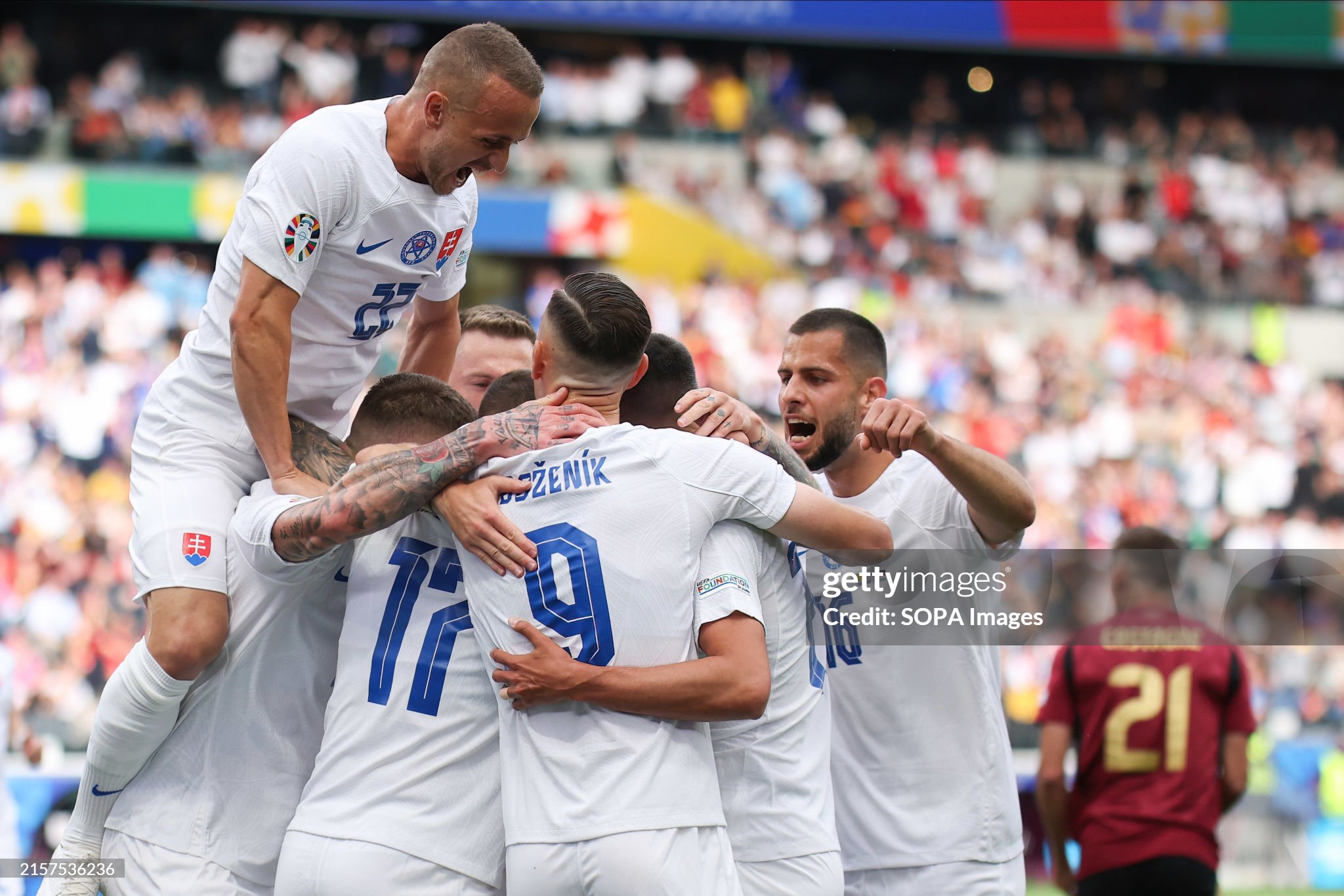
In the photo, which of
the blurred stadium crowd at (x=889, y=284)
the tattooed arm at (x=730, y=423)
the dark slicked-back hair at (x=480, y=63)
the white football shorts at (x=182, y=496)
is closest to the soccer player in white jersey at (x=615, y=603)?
the tattooed arm at (x=730, y=423)

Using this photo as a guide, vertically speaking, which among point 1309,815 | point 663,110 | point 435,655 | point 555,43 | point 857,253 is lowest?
point 1309,815

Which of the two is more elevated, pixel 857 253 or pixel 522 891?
pixel 857 253

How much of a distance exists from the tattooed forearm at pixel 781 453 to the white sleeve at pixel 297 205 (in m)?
1.58

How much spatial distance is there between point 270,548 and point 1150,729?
167 inches

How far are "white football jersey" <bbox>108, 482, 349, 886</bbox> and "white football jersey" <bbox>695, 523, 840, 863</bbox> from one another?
A: 1.37 m

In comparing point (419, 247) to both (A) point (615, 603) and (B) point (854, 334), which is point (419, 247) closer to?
(B) point (854, 334)

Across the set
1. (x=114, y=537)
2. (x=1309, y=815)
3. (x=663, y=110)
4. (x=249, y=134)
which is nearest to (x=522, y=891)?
(x=1309, y=815)

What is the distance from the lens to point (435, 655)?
3748 mm

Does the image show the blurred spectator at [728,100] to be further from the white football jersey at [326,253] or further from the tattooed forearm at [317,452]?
the tattooed forearm at [317,452]

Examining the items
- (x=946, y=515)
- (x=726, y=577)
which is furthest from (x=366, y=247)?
(x=946, y=515)

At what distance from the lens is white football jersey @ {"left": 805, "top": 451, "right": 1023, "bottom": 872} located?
4.40m

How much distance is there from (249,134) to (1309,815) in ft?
63.1

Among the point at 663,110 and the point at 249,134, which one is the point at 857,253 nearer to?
the point at 663,110

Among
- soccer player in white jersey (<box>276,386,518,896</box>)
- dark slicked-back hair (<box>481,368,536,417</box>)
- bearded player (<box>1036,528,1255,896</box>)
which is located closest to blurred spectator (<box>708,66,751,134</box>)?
bearded player (<box>1036,528,1255,896</box>)
